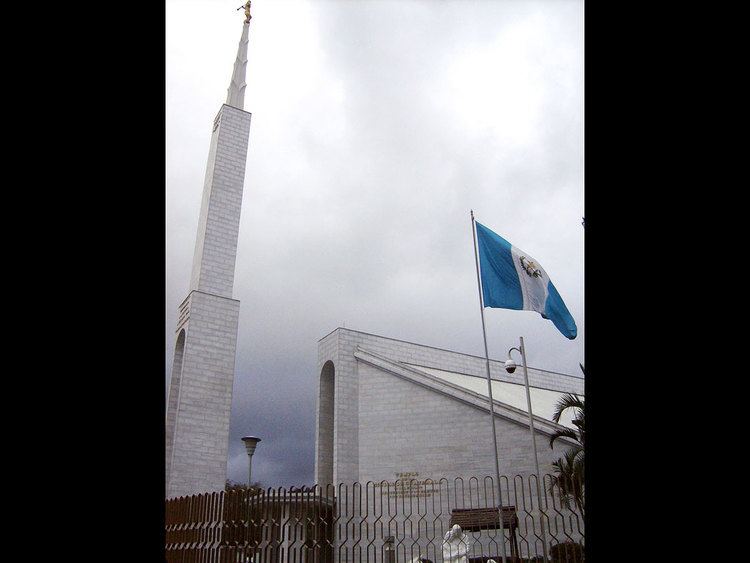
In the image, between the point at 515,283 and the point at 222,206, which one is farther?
the point at 222,206

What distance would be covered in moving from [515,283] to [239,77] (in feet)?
45.9

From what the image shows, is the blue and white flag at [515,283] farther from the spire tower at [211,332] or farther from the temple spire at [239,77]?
the temple spire at [239,77]

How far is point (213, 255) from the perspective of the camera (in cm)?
1692

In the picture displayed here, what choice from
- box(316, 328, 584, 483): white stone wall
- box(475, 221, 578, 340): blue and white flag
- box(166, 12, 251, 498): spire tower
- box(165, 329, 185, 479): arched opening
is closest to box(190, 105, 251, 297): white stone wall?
box(166, 12, 251, 498): spire tower

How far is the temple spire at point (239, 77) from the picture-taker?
63.1 feet

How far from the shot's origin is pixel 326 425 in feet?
69.1

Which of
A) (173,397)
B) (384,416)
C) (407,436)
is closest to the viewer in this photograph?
(173,397)

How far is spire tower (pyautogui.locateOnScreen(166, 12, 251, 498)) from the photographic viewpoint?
1466cm

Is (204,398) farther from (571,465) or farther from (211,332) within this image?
(571,465)

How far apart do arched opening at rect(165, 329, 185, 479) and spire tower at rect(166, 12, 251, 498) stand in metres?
0.03

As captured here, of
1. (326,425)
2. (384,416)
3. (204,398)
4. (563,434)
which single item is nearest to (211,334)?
(204,398)
